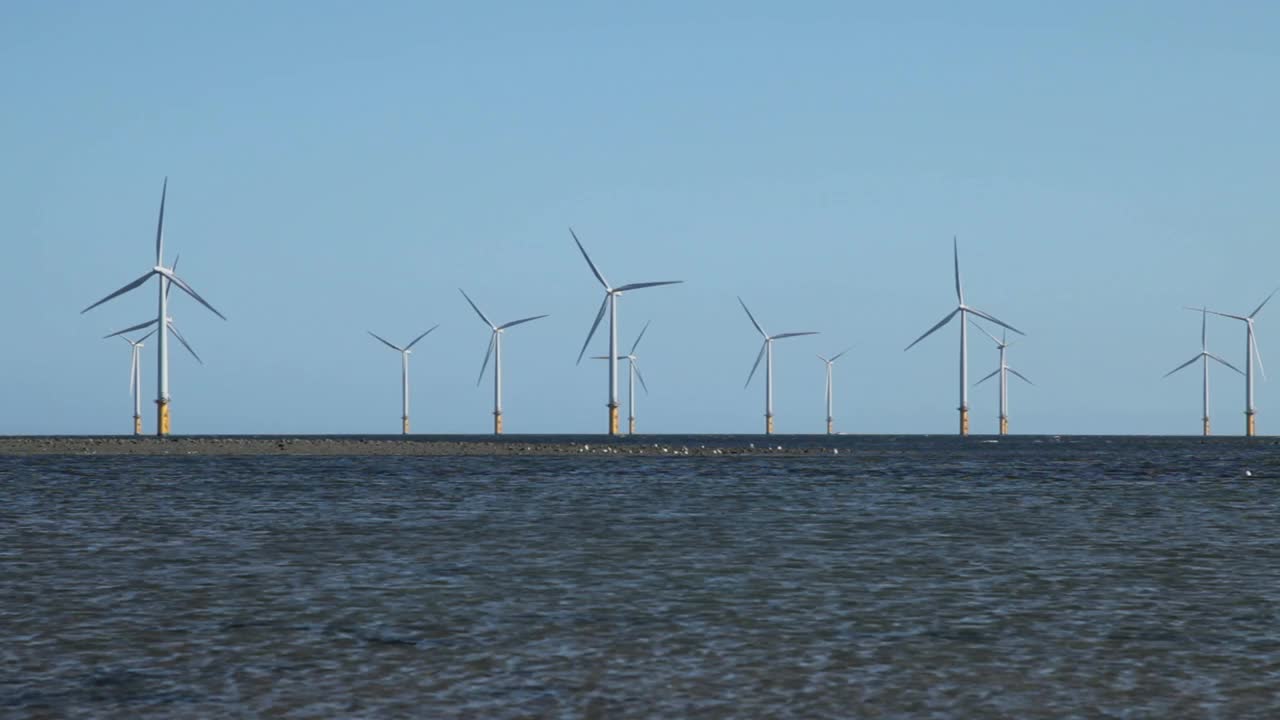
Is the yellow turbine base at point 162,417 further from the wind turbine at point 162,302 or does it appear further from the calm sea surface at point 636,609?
the calm sea surface at point 636,609

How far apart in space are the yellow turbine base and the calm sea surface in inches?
3682

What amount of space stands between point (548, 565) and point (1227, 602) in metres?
12.1

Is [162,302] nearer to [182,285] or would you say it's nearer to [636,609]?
[182,285]

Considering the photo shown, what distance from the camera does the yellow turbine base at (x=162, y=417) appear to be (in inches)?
5630

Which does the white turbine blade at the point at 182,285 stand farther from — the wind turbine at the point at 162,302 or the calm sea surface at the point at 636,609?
the calm sea surface at the point at 636,609

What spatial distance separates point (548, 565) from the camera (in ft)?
102

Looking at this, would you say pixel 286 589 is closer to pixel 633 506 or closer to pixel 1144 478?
pixel 633 506

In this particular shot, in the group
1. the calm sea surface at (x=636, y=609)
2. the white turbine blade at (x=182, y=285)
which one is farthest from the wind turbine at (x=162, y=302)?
the calm sea surface at (x=636, y=609)

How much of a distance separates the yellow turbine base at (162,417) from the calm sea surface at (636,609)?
93515 millimetres

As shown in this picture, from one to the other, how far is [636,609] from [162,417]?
12827 centimetres

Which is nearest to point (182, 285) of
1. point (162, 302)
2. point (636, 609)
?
point (162, 302)

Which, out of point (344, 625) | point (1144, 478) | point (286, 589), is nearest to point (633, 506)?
point (286, 589)

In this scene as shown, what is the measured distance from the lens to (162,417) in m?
146

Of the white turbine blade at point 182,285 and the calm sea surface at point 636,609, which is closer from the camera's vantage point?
the calm sea surface at point 636,609
